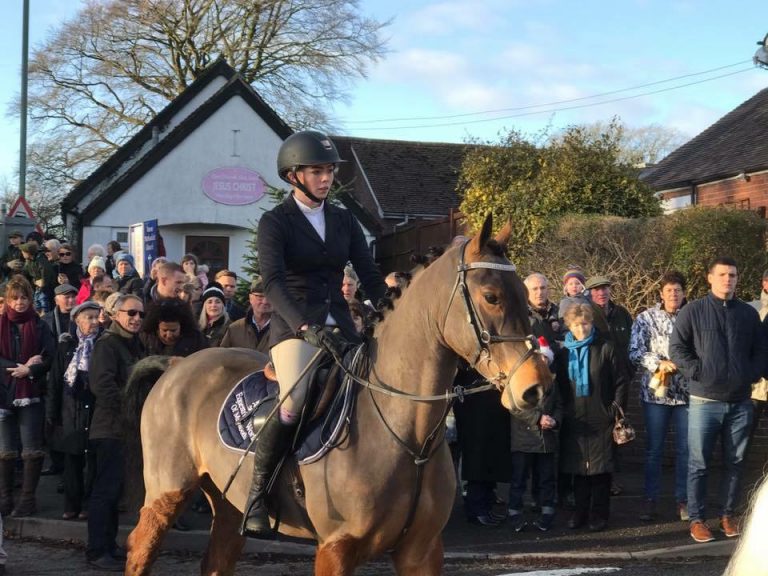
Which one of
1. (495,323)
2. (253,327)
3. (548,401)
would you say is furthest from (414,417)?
(253,327)

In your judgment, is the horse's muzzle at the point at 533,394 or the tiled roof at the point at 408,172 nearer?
the horse's muzzle at the point at 533,394

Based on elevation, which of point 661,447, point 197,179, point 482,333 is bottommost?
point 661,447

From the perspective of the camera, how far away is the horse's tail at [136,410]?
774 cm

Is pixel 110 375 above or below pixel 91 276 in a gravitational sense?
below

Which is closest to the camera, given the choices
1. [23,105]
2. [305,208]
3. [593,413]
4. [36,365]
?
[305,208]

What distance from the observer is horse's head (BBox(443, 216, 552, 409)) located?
15.6 feet

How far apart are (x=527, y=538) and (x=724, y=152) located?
83.6 ft

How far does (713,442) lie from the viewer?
962 centimetres

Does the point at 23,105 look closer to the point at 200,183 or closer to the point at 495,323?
the point at 200,183

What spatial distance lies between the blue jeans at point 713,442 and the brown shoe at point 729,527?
2.5 inches

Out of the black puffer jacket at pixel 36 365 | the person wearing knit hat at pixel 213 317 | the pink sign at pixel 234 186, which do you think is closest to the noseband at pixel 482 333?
the black puffer jacket at pixel 36 365

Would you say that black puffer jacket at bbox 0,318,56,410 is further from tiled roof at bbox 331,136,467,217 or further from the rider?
tiled roof at bbox 331,136,467,217

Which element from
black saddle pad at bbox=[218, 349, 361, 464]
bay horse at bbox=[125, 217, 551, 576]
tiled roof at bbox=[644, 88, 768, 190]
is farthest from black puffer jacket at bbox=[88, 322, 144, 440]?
tiled roof at bbox=[644, 88, 768, 190]

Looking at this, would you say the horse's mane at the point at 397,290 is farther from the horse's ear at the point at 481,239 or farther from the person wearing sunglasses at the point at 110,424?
the person wearing sunglasses at the point at 110,424
